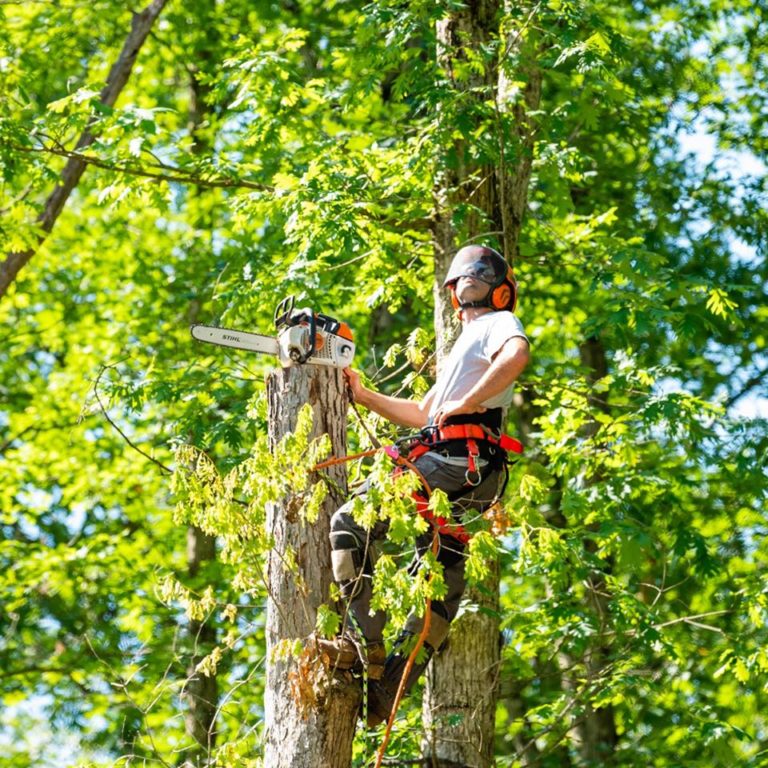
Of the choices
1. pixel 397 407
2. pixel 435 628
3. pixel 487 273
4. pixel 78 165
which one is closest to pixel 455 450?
pixel 397 407

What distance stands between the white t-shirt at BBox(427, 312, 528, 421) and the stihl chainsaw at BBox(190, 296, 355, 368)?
54cm

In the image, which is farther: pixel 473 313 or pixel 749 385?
pixel 749 385

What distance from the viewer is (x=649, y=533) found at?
809 cm

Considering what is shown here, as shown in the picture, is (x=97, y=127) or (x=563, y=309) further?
(x=563, y=309)

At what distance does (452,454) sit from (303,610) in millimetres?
908

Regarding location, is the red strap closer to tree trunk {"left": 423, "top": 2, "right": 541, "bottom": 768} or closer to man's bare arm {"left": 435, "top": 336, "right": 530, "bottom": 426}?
man's bare arm {"left": 435, "top": 336, "right": 530, "bottom": 426}

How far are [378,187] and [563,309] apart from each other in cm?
324

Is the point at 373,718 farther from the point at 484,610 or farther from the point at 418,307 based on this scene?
the point at 418,307

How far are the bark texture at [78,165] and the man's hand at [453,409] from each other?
6.01 meters

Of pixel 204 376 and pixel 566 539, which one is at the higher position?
pixel 204 376

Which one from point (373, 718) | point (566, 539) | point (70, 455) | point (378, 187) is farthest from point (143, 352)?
point (373, 718)

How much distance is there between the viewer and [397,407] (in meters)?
5.90

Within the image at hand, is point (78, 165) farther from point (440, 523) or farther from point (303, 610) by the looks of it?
point (303, 610)

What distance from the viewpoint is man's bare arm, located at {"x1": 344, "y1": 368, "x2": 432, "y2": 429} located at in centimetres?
575
